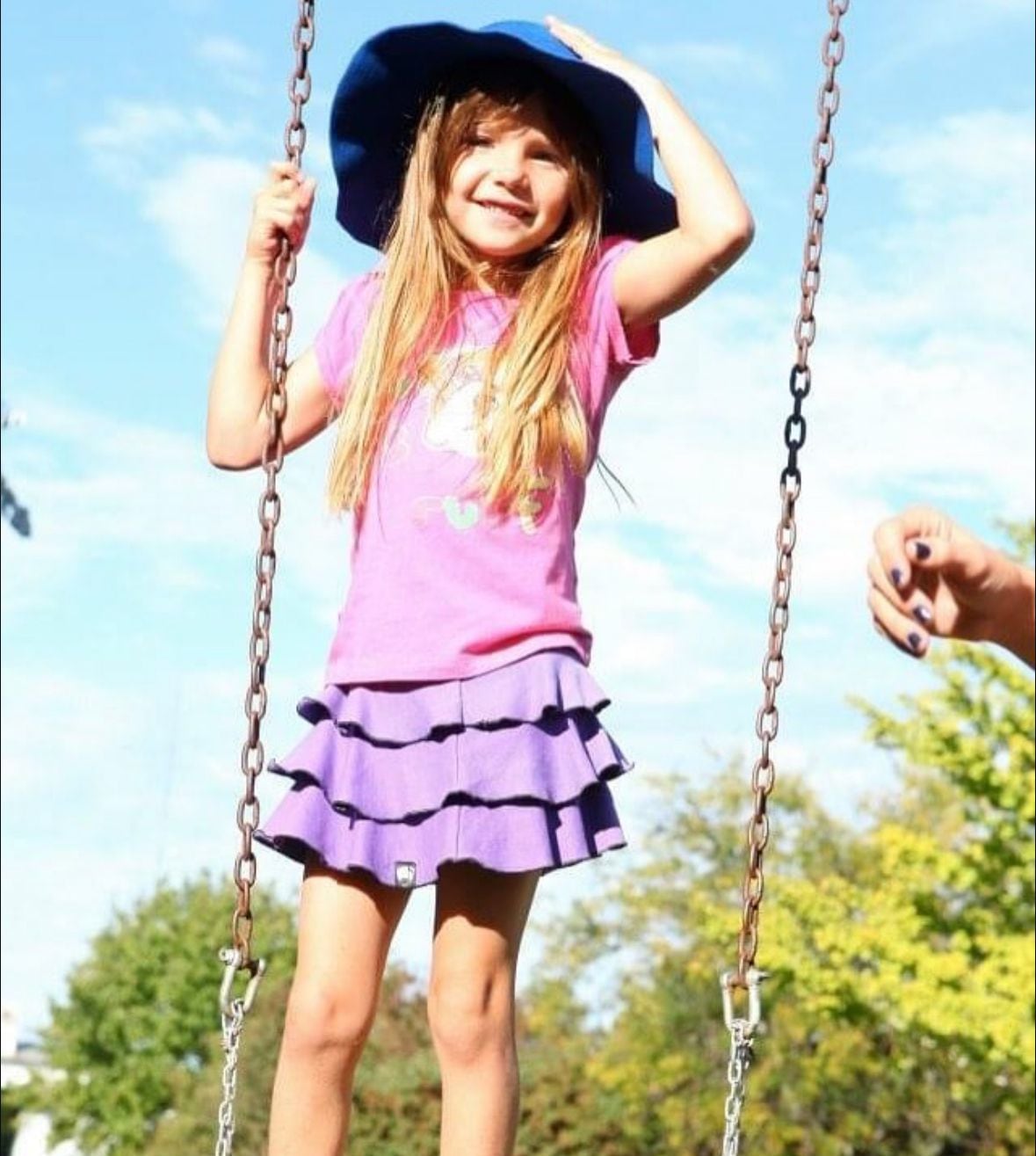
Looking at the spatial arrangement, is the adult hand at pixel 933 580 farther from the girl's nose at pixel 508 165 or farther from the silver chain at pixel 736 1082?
the girl's nose at pixel 508 165

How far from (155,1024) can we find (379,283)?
49914 mm

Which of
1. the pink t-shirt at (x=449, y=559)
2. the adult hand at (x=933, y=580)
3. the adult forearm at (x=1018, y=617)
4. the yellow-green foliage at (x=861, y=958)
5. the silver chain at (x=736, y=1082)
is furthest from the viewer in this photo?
the yellow-green foliage at (x=861, y=958)

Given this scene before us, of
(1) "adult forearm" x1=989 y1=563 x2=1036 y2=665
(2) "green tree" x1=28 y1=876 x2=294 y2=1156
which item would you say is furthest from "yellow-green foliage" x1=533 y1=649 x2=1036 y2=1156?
(1) "adult forearm" x1=989 y1=563 x2=1036 y2=665

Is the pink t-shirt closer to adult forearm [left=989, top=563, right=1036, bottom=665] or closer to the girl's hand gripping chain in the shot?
the girl's hand gripping chain

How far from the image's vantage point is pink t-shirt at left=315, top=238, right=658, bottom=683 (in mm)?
4203

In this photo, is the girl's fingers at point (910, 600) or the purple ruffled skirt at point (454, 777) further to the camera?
the purple ruffled skirt at point (454, 777)

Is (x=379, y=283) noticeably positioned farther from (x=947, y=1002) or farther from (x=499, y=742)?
(x=947, y=1002)

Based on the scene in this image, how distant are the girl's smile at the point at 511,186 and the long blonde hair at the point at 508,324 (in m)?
0.03

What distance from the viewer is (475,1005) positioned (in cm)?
414

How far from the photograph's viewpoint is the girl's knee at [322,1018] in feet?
13.6

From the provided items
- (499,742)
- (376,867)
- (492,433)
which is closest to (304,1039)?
(376,867)

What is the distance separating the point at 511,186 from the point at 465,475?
616 millimetres

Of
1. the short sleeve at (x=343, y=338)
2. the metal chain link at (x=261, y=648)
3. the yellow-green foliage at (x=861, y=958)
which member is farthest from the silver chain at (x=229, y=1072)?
the yellow-green foliage at (x=861, y=958)

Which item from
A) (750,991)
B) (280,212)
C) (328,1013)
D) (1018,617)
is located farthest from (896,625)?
(280,212)
